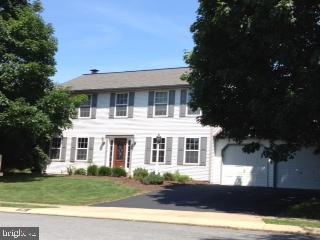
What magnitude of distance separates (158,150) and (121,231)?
20048 millimetres

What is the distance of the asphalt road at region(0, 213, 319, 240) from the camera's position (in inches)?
498

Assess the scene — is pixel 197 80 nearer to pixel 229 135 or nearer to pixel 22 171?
pixel 229 135

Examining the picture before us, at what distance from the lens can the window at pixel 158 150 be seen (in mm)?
33750

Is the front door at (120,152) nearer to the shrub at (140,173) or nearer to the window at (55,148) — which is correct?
the shrub at (140,173)

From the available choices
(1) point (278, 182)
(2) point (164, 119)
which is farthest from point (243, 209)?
(2) point (164, 119)

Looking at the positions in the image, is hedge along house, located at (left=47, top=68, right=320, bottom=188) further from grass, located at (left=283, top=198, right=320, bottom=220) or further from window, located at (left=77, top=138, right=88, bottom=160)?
grass, located at (left=283, top=198, right=320, bottom=220)

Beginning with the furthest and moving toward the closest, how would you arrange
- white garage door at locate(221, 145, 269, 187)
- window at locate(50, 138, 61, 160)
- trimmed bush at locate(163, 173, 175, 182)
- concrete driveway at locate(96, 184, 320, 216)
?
window at locate(50, 138, 61, 160)
trimmed bush at locate(163, 173, 175, 182)
white garage door at locate(221, 145, 269, 187)
concrete driveway at locate(96, 184, 320, 216)

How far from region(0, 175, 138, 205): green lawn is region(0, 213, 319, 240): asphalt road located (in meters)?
6.79

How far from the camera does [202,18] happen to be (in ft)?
68.6

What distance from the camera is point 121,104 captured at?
35688 millimetres

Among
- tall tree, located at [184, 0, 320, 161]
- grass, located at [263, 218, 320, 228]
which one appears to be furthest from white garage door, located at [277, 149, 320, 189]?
grass, located at [263, 218, 320, 228]

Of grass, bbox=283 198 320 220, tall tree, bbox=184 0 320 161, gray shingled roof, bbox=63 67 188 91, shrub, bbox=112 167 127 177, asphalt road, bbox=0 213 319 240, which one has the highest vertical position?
gray shingled roof, bbox=63 67 188 91

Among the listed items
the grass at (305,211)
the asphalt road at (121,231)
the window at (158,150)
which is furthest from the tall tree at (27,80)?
the grass at (305,211)

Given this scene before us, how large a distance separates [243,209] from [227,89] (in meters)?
4.53
